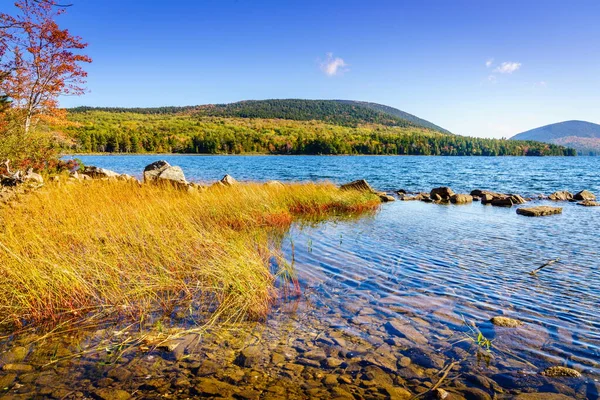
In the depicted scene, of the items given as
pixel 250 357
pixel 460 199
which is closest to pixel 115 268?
pixel 250 357

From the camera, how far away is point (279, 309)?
585 cm

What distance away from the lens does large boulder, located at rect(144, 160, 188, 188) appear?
17.2 m

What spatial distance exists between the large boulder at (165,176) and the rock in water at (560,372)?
1518 cm

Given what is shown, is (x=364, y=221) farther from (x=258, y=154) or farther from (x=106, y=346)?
(x=258, y=154)

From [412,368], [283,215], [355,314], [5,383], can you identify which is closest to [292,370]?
[412,368]

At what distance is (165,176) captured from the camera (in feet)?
57.8

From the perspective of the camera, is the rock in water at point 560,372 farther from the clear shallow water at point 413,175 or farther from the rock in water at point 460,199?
the clear shallow water at point 413,175

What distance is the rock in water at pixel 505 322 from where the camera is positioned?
5492 millimetres

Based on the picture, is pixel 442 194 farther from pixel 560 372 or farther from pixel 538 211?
pixel 560 372

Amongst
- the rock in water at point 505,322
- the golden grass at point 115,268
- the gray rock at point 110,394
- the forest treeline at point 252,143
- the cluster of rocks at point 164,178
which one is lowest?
the rock in water at point 505,322

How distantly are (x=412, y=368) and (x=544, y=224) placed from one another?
557 inches

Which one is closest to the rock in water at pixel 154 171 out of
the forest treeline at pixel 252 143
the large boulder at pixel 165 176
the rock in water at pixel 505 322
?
the large boulder at pixel 165 176

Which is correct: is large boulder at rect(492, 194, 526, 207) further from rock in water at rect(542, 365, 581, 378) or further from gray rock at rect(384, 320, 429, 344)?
rock in water at rect(542, 365, 581, 378)

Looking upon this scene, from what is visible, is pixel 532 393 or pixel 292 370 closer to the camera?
pixel 532 393
